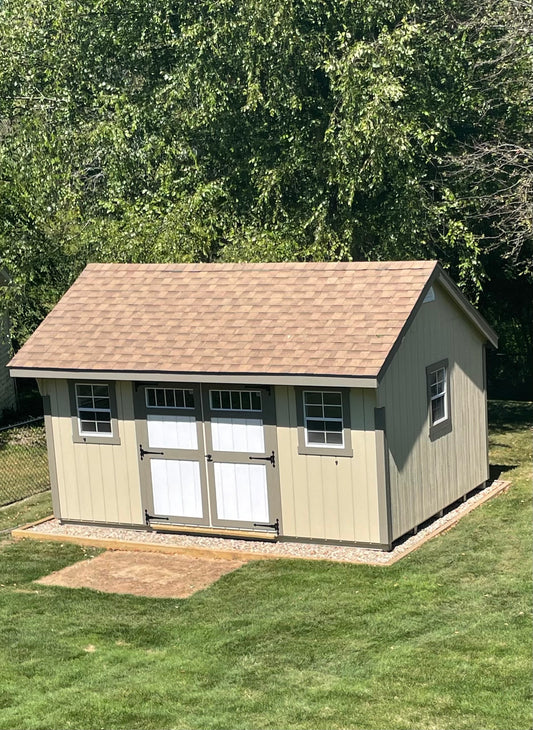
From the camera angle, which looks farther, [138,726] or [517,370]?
[517,370]

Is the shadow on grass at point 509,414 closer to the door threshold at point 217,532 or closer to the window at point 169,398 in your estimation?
the door threshold at point 217,532

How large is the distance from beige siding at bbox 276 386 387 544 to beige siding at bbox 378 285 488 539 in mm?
311

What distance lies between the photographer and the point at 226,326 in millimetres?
16406

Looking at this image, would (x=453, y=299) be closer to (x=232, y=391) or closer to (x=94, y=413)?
(x=232, y=391)

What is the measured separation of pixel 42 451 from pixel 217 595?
11008mm

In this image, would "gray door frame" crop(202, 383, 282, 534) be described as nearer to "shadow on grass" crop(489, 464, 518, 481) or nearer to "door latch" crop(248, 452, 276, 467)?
"door latch" crop(248, 452, 276, 467)

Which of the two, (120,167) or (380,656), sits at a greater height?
(120,167)

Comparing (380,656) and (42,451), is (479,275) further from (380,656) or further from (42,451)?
(380,656)

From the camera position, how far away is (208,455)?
639 inches

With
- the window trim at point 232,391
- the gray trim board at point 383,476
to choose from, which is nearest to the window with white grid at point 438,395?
the gray trim board at point 383,476

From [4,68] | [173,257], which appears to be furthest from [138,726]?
[4,68]

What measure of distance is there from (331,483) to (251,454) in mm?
1254

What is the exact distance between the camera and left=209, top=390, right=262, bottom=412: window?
52.0ft

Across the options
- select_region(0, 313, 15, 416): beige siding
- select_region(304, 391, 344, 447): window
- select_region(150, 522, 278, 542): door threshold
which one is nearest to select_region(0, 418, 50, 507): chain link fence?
select_region(0, 313, 15, 416): beige siding
